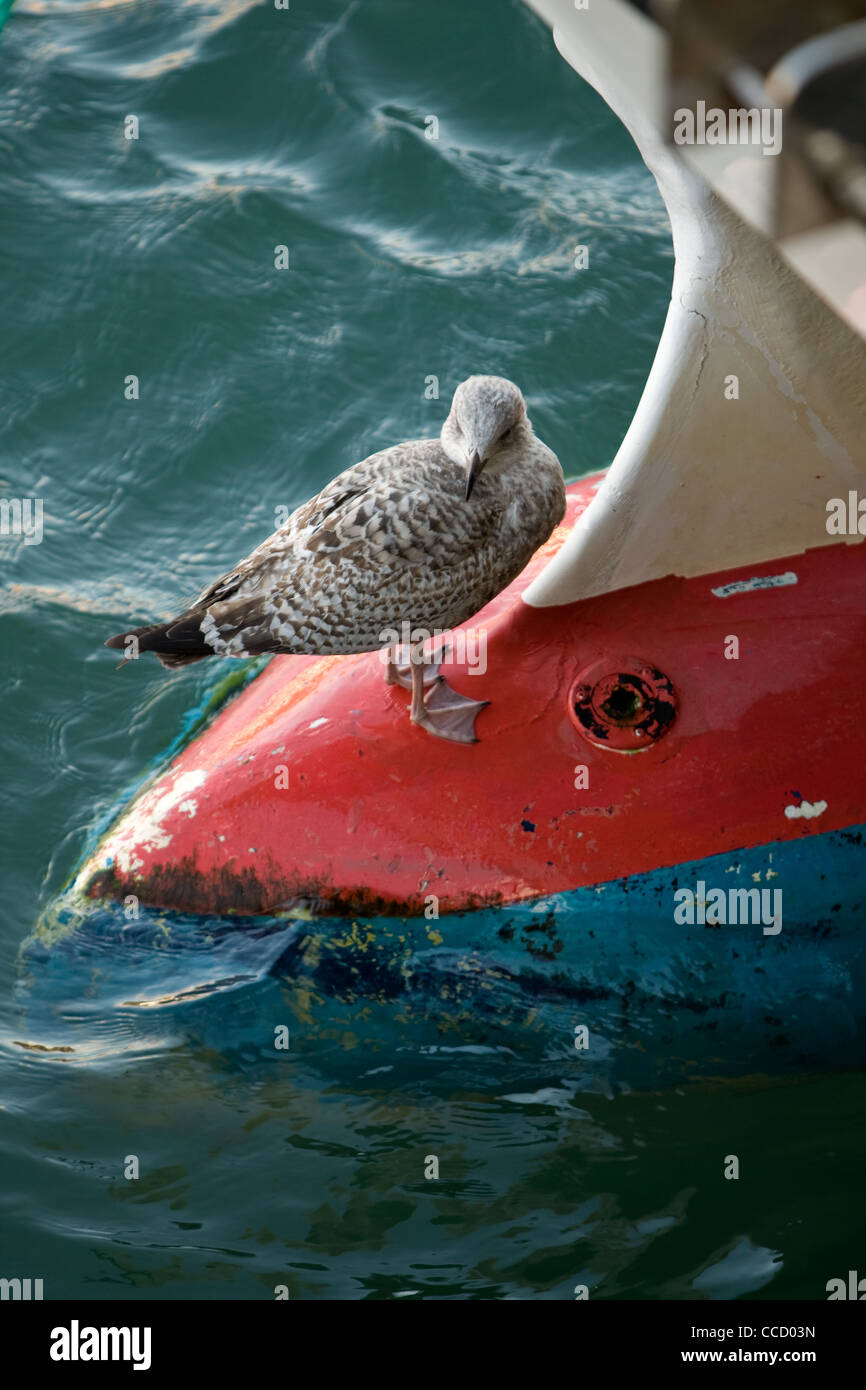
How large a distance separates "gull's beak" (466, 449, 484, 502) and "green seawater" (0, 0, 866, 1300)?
1606 mm

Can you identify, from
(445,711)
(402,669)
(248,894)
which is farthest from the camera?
(402,669)

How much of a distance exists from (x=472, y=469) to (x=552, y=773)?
3.30 ft

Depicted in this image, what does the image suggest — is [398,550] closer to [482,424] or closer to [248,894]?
[482,424]

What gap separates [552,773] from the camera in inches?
171

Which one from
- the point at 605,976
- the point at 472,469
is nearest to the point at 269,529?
the point at 472,469

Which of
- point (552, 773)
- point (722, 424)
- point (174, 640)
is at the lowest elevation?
point (552, 773)

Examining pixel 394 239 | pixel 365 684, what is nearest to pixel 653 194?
pixel 394 239

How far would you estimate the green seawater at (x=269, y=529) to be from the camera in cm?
434

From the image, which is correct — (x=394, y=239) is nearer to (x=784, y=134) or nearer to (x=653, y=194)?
(x=653, y=194)

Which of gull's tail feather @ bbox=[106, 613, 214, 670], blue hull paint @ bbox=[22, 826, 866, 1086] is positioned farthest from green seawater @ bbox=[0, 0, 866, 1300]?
gull's tail feather @ bbox=[106, 613, 214, 670]

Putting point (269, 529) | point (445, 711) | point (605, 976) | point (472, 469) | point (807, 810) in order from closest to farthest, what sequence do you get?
point (472, 469)
point (807, 810)
point (605, 976)
point (445, 711)
point (269, 529)

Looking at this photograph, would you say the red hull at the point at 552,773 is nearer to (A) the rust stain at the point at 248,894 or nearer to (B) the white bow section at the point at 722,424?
(A) the rust stain at the point at 248,894

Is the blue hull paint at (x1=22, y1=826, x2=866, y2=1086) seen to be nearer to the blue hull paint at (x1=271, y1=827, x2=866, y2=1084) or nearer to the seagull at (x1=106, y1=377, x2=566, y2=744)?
the blue hull paint at (x1=271, y1=827, x2=866, y2=1084)

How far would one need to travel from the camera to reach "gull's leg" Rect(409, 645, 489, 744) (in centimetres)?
442
